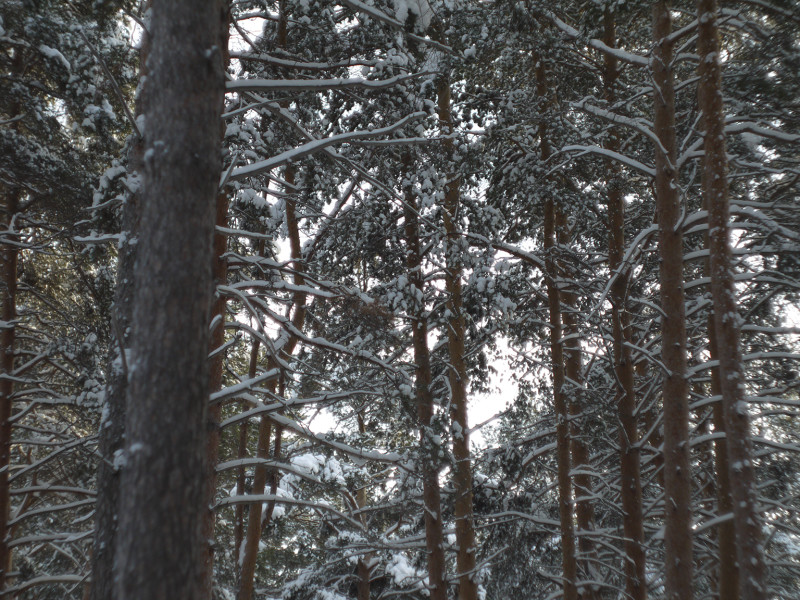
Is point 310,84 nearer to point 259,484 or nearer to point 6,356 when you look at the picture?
point 259,484

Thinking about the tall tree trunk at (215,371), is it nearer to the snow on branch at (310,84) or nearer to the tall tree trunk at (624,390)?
the snow on branch at (310,84)

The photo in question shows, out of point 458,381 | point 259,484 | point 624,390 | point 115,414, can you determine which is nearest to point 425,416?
point 458,381

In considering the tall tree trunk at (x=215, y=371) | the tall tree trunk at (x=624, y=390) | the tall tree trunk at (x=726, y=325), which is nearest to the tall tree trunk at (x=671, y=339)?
the tall tree trunk at (x=726, y=325)

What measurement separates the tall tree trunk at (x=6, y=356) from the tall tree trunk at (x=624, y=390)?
8.67m

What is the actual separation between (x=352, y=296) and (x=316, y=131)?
10.3ft

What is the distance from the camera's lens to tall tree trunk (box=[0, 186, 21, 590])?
25.1 ft

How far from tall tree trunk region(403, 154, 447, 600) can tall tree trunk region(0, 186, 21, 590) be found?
572cm

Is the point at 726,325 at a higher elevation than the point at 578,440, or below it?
→ higher

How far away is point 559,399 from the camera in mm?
8484

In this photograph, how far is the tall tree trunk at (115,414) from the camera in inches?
133

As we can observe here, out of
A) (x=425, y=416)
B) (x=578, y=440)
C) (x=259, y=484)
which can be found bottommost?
(x=259, y=484)

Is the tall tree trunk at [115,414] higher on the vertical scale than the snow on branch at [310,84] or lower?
lower

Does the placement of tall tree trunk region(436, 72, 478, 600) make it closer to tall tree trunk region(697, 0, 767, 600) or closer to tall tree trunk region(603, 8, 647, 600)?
tall tree trunk region(603, 8, 647, 600)

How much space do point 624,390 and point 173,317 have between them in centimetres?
645
